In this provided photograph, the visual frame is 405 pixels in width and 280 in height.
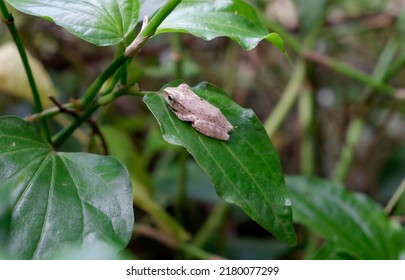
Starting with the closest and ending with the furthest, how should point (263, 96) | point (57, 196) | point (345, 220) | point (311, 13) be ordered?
1. point (57, 196)
2. point (345, 220)
3. point (311, 13)
4. point (263, 96)

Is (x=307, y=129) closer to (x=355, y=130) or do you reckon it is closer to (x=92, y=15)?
(x=355, y=130)

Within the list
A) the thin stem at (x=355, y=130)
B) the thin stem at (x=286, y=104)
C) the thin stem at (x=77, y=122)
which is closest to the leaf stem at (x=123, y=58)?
the thin stem at (x=77, y=122)

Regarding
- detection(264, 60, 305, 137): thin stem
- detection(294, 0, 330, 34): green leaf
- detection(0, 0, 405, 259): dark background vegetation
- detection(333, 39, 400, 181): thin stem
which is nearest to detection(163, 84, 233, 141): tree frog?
detection(0, 0, 405, 259): dark background vegetation

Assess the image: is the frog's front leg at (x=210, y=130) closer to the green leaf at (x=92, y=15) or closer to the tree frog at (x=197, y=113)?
the tree frog at (x=197, y=113)

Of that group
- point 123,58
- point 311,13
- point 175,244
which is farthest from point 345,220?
point 311,13
